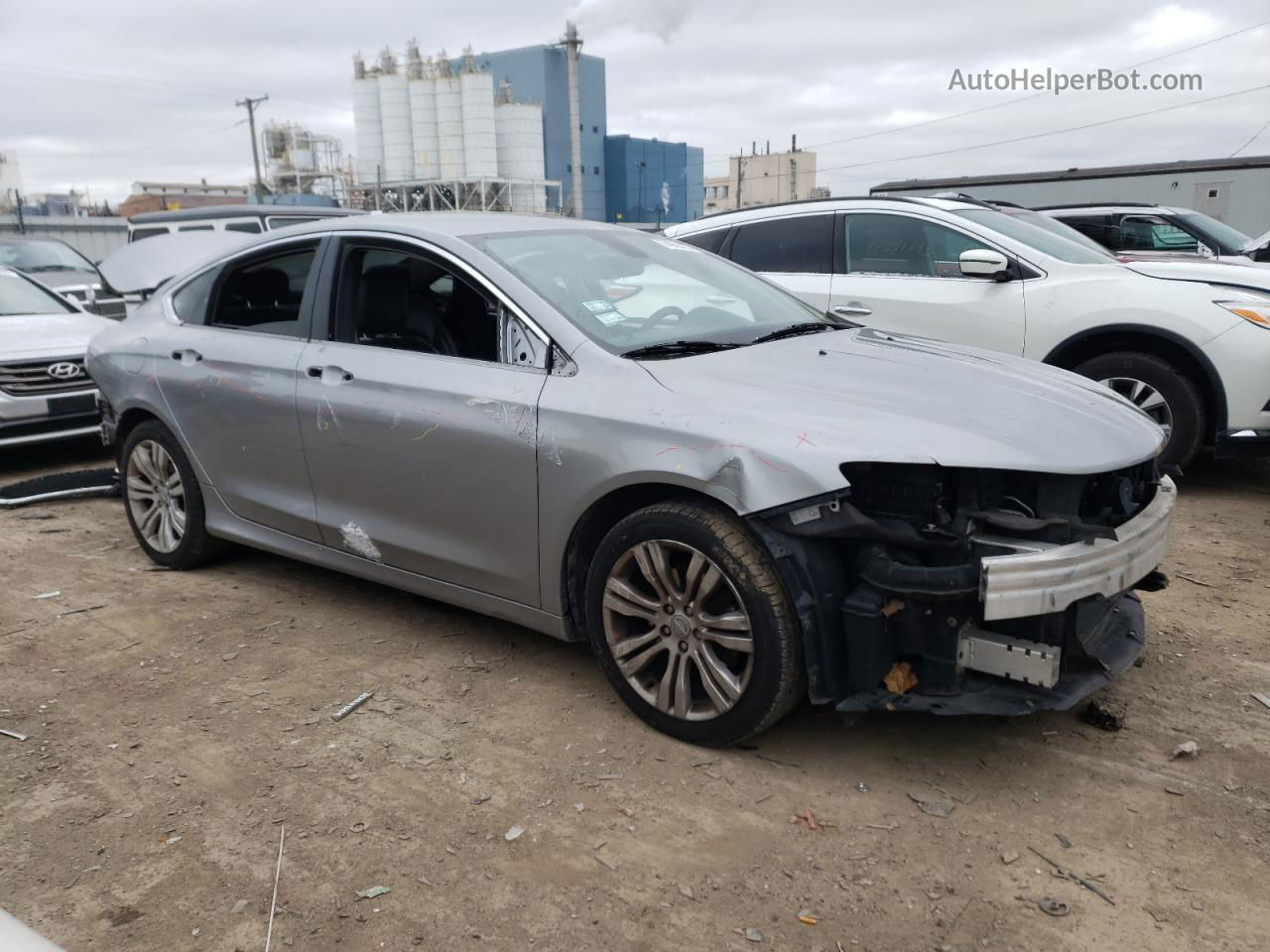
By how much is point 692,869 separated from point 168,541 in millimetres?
3531

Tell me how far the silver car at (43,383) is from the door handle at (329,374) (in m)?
4.25

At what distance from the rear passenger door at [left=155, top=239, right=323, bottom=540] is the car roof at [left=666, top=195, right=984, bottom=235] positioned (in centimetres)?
334

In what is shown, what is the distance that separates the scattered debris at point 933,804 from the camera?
2891 millimetres

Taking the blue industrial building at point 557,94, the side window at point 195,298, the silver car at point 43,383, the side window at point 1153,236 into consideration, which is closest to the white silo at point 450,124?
the blue industrial building at point 557,94

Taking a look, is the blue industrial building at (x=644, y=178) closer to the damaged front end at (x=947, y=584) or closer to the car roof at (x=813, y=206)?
the car roof at (x=813, y=206)

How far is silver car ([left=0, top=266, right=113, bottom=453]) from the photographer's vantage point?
7156mm

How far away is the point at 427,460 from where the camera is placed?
3705 millimetres

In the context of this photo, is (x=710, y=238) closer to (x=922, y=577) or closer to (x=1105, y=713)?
(x=1105, y=713)

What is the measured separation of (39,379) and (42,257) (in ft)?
22.7

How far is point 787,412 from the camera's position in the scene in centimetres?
302

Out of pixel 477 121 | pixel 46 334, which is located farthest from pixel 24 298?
pixel 477 121

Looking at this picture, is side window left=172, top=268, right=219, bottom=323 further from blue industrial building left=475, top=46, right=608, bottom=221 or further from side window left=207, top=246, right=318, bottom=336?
blue industrial building left=475, top=46, right=608, bottom=221

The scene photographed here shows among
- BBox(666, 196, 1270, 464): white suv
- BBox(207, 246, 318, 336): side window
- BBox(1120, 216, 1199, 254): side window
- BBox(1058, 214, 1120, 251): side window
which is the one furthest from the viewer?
BBox(1120, 216, 1199, 254): side window

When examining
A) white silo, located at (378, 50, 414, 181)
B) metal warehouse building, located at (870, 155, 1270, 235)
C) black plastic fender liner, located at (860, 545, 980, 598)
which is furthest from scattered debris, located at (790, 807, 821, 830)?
white silo, located at (378, 50, 414, 181)
